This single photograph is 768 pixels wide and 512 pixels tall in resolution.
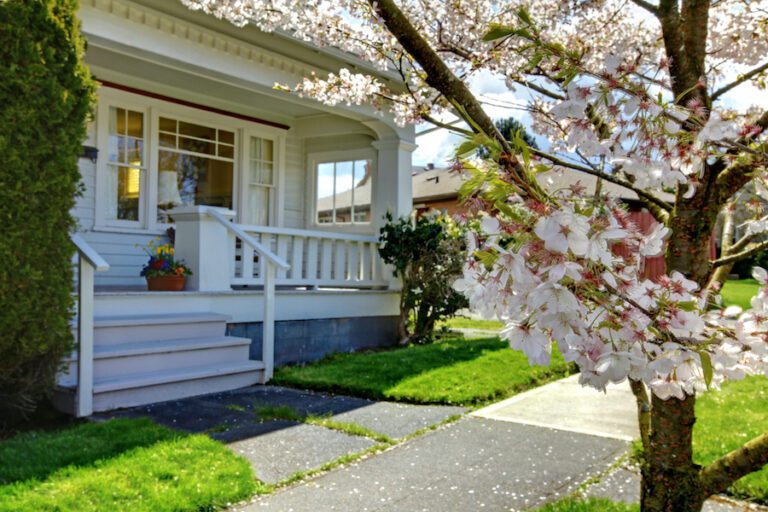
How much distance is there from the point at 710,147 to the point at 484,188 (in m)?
0.68

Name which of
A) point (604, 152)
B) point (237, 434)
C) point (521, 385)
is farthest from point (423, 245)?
point (604, 152)

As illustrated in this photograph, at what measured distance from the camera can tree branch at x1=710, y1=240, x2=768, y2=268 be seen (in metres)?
2.12

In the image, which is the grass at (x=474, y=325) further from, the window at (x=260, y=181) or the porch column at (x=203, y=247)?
the porch column at (x=203, y=247)

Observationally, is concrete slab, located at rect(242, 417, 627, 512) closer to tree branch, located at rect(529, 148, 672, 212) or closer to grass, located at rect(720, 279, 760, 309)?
tree branch, located at rect(529, 148, 672, 212)

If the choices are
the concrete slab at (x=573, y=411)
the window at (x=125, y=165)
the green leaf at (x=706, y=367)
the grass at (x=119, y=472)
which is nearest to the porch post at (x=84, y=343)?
the grass at (x=119, y=472)

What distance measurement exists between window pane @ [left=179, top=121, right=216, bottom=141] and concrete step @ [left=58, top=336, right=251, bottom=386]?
13.2 ft

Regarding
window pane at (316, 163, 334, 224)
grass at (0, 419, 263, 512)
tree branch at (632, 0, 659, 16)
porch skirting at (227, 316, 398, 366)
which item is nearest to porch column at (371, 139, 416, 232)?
window pane at (316, 163, 334, 224)

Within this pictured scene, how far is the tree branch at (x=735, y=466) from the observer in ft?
6.48

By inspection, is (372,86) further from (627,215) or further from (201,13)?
(201,13)

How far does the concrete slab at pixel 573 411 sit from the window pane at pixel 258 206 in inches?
222

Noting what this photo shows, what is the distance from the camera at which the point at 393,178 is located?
373 inches

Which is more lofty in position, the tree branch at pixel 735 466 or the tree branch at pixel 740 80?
the tree branch at pixel 740 80

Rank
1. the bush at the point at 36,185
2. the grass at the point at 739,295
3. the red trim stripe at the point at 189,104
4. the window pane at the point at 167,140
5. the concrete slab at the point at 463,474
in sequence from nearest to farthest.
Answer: the concrete slab at the point at 463,474 < the bush at the point at 36,185 < the red trim stripe at the point at 189,104 < the window pane at the point at 167,140 < the grass at the point at 739,295

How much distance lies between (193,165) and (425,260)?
3.72m
